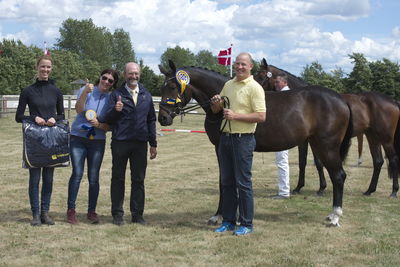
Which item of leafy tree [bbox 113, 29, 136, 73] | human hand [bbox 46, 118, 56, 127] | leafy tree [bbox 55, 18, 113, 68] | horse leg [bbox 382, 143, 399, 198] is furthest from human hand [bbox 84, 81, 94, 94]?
leafy tree [bbox 113, 29, 136, 73]

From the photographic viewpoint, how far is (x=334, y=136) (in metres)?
6.46

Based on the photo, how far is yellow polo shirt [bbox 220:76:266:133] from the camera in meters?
5.41

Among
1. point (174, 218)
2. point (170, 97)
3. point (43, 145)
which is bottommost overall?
point (174, 218)

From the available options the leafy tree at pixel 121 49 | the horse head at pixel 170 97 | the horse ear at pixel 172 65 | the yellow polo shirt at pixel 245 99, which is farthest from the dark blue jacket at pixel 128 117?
the leafy tree at pixel 121 49

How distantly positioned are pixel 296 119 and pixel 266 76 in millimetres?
2220

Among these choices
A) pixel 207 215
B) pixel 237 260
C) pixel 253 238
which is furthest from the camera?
pixel 207 215

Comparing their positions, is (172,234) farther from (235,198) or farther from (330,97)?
(330,97)

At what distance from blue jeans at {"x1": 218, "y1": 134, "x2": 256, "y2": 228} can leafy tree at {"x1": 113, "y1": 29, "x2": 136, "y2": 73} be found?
9429 centimetres

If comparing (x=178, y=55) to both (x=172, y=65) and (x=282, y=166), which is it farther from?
(x=172, y=65)

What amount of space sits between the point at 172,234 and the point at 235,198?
93 centimetres

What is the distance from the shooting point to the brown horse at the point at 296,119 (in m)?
6.20

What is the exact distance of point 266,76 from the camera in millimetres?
8391

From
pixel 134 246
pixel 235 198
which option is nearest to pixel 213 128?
pixel 235 198

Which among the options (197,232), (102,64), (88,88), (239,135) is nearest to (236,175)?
(239,135)
